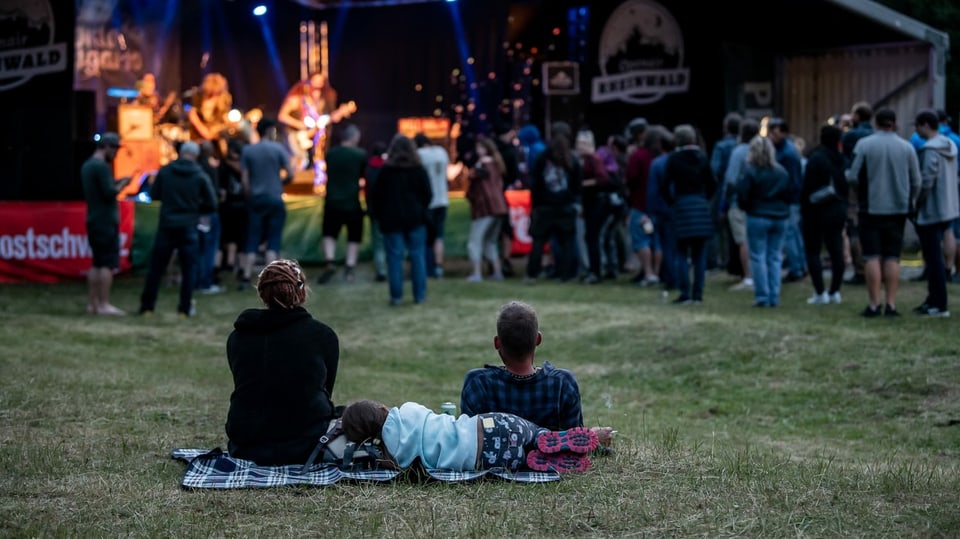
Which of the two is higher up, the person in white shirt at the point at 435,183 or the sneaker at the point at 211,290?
the person in white shirt at the point at 435,183

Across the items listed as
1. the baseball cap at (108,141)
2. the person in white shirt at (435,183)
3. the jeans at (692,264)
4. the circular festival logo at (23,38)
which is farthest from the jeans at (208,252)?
the circular festival logo at (23,38)

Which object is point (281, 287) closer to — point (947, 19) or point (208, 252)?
point (208, 252)

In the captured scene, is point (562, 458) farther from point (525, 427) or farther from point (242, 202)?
point (242, 202)

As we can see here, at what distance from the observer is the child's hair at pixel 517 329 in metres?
5.41

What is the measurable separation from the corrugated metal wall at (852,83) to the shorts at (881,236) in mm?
6508

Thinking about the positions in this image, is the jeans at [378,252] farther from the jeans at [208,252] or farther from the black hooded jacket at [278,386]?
the black hooded jacket at [278,386]

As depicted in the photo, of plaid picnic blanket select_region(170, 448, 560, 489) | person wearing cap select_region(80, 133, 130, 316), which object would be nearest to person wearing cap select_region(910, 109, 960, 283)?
person wearing cap select_region(80, 133, 130, 316)

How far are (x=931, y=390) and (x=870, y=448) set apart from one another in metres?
1.42

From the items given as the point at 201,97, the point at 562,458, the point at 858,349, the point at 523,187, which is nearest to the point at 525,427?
the point at 562,458

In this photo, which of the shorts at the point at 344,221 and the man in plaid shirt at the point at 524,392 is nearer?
the man in plaid shirt at the point at 524,392

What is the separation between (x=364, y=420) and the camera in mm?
5332

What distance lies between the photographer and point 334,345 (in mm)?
5566

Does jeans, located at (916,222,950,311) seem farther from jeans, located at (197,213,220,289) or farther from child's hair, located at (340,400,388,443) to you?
jeans, located at (197,213,220,289)

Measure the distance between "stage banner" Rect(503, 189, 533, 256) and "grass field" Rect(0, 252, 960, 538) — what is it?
1.95 meters
